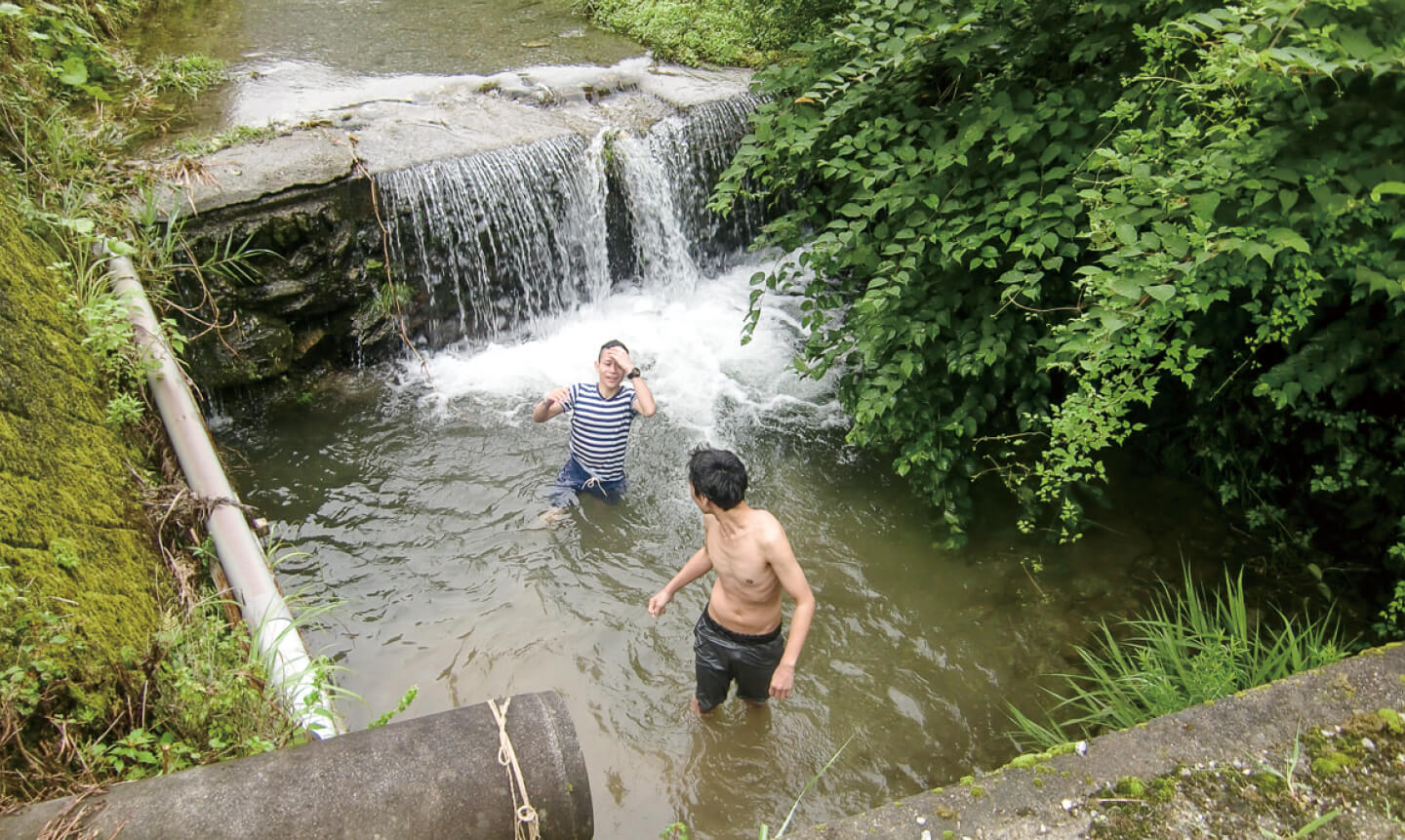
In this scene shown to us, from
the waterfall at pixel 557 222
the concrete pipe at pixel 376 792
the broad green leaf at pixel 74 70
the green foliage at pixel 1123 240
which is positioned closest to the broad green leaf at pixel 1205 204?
the green foliage at pixel 1123 240

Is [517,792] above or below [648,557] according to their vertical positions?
above

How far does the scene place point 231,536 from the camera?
11.7 feet

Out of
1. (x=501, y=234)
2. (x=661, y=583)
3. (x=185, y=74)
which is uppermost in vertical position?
(x=185, y=74)

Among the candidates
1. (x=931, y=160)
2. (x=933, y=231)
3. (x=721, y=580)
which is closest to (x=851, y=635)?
(x=721, y=580)

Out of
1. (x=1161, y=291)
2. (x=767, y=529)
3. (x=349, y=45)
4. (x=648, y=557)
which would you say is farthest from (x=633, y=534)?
(x=349, y=45)

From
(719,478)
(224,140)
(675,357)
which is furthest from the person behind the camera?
(675,357)

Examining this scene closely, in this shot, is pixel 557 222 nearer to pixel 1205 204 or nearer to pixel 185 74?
pixel 185 74

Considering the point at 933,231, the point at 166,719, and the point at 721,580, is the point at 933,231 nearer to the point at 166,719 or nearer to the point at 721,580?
the point at 721,580

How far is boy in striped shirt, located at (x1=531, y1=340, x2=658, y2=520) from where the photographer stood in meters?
4.92

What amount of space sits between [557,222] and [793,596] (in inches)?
201

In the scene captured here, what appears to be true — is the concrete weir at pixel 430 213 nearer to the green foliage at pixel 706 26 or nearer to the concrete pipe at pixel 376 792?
the green foliage at pixel 706 26

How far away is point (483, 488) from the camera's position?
5684mm

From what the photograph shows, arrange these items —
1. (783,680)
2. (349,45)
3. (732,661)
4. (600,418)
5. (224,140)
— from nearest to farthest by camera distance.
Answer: (783,680), (732,661), (600,418), (224,140), (349,45)

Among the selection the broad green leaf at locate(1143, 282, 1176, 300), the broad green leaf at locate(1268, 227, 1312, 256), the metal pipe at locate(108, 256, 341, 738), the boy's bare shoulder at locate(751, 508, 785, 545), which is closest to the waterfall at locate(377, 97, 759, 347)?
the metal pipe at locate(108, 256, 341, 738)
